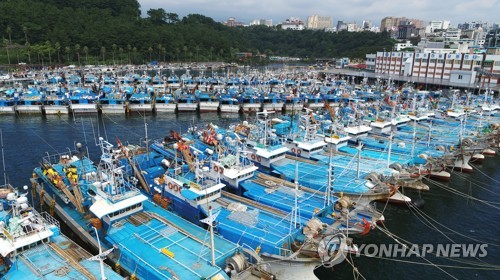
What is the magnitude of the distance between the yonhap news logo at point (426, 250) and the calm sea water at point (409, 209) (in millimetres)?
471

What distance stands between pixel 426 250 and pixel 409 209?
757cm

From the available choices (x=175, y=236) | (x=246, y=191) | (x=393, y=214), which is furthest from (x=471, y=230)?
(x=175, y=236)

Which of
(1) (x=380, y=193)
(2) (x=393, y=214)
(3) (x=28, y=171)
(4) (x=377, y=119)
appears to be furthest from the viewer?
(4) (x=377, y=119)

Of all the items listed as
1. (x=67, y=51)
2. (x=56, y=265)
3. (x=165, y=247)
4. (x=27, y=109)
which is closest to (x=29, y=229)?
(x=56, y=265)

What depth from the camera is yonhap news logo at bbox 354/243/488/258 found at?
33.0 m

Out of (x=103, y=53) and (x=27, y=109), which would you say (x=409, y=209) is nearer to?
(x=27, y=109)

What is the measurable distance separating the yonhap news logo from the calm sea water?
471 mm

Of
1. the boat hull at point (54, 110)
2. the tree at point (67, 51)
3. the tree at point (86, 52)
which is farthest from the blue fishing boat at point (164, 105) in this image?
the tree at point (86, 52)

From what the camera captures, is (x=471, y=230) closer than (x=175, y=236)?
No

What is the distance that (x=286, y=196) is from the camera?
34.8 meters

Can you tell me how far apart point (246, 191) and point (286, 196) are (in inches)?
153

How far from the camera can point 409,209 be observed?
40.7 meters

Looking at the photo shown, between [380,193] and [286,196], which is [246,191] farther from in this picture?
[380,193]

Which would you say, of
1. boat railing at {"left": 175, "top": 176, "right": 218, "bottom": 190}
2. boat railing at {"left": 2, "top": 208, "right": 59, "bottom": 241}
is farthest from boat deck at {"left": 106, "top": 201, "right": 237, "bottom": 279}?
boat railing at {"left": 2, "top": 208, "right": 59, "bottom": 241}
